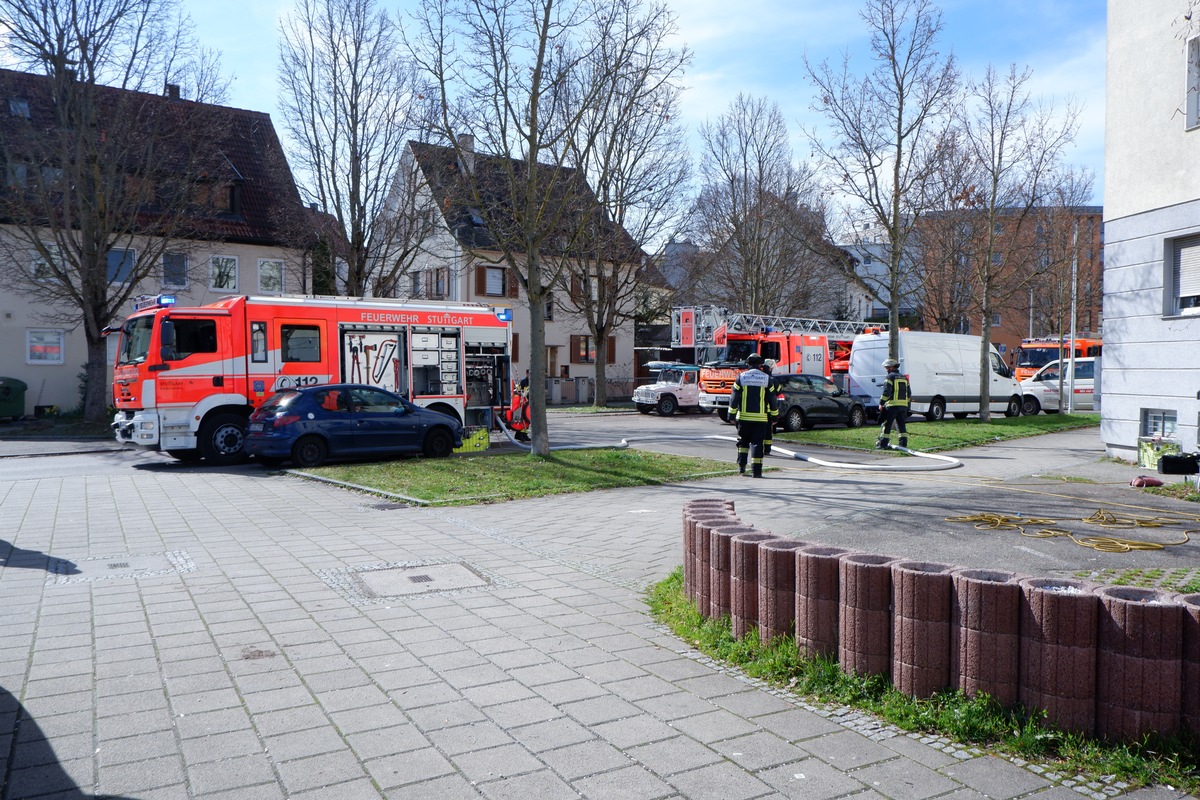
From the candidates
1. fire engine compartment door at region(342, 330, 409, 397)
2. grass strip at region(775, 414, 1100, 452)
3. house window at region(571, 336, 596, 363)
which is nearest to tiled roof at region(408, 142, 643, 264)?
fire engine compartment door at region(342, 330, 409, 397)

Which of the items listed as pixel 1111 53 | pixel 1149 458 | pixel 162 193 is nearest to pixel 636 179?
pixel 162 193

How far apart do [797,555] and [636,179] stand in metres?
29.1

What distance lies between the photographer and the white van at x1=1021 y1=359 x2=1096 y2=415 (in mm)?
31025

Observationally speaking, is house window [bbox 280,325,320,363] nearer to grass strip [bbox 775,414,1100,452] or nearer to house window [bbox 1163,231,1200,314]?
grass strip [bbox 775,414,1100,452]

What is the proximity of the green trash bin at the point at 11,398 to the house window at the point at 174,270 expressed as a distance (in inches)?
224

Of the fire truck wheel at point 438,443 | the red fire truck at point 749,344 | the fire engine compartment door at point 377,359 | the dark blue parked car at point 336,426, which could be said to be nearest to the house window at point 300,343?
the fire engine compartment door at point 377,359

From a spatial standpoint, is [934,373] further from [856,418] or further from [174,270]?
[174,270]

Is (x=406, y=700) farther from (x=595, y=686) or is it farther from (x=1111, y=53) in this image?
(x=1111, y=53)

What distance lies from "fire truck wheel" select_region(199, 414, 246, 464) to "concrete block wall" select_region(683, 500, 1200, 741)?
568 inches

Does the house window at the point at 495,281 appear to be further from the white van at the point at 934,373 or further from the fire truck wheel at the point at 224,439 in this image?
the fire truck wheel at the point at 224,439

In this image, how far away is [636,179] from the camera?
3247 centimetres

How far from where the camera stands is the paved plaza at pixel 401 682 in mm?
3584

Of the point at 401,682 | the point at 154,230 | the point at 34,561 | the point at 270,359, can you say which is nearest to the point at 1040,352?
the point at 270,359

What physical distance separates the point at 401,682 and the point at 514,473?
9.37 m
